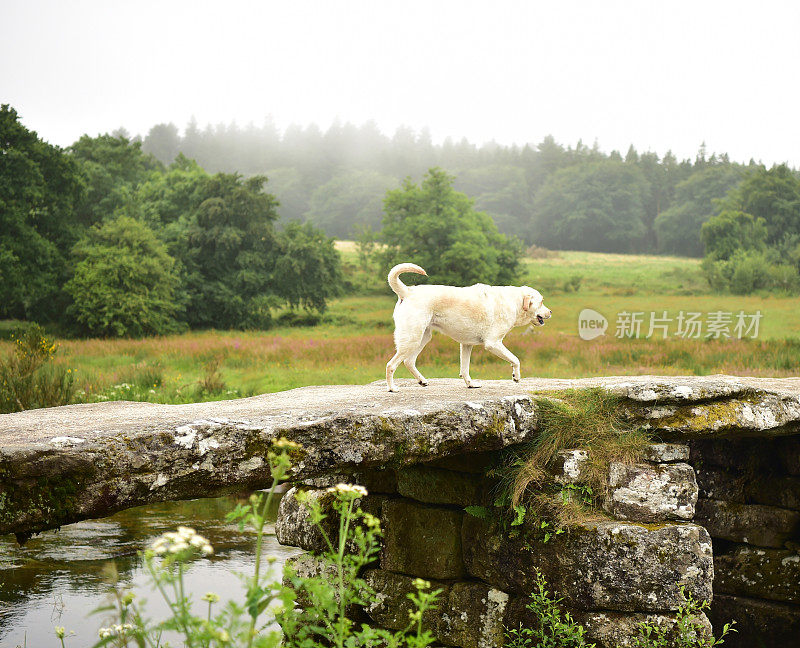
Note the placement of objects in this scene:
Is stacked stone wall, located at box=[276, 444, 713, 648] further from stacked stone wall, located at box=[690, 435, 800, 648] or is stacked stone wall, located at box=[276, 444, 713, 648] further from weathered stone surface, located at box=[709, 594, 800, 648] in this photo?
weathered stone surface, located at box=[709, 594, 800, 648]

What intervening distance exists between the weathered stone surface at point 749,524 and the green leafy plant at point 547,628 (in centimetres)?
219

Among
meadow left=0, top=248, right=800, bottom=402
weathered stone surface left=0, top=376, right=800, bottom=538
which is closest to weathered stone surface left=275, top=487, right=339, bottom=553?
weathered stone surface left=0, top=376, right=800, bottom=538

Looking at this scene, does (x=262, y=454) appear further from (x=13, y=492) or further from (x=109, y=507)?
(x=13, y=492)

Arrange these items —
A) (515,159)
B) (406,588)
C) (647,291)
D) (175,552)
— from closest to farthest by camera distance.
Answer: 1. (175,552)
2. (406,588)
3. (647,291)
4. (515,159)

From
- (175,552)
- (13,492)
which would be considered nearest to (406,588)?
(13,492)

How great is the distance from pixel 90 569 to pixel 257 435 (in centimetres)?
467

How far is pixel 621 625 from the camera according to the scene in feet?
17.4

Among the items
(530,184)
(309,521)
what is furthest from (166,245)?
(530,184)

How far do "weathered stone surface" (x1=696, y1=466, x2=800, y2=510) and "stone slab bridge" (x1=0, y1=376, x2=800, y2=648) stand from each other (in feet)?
0.05

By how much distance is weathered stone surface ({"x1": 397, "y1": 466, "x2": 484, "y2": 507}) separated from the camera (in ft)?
20.5

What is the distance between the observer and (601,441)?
5828 millimetres

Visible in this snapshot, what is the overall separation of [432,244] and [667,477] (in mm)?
31932

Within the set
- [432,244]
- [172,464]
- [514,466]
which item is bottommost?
[514,466]

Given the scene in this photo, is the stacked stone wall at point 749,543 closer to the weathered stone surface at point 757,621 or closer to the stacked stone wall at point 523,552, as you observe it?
the weathered stone surface at point 757,621
